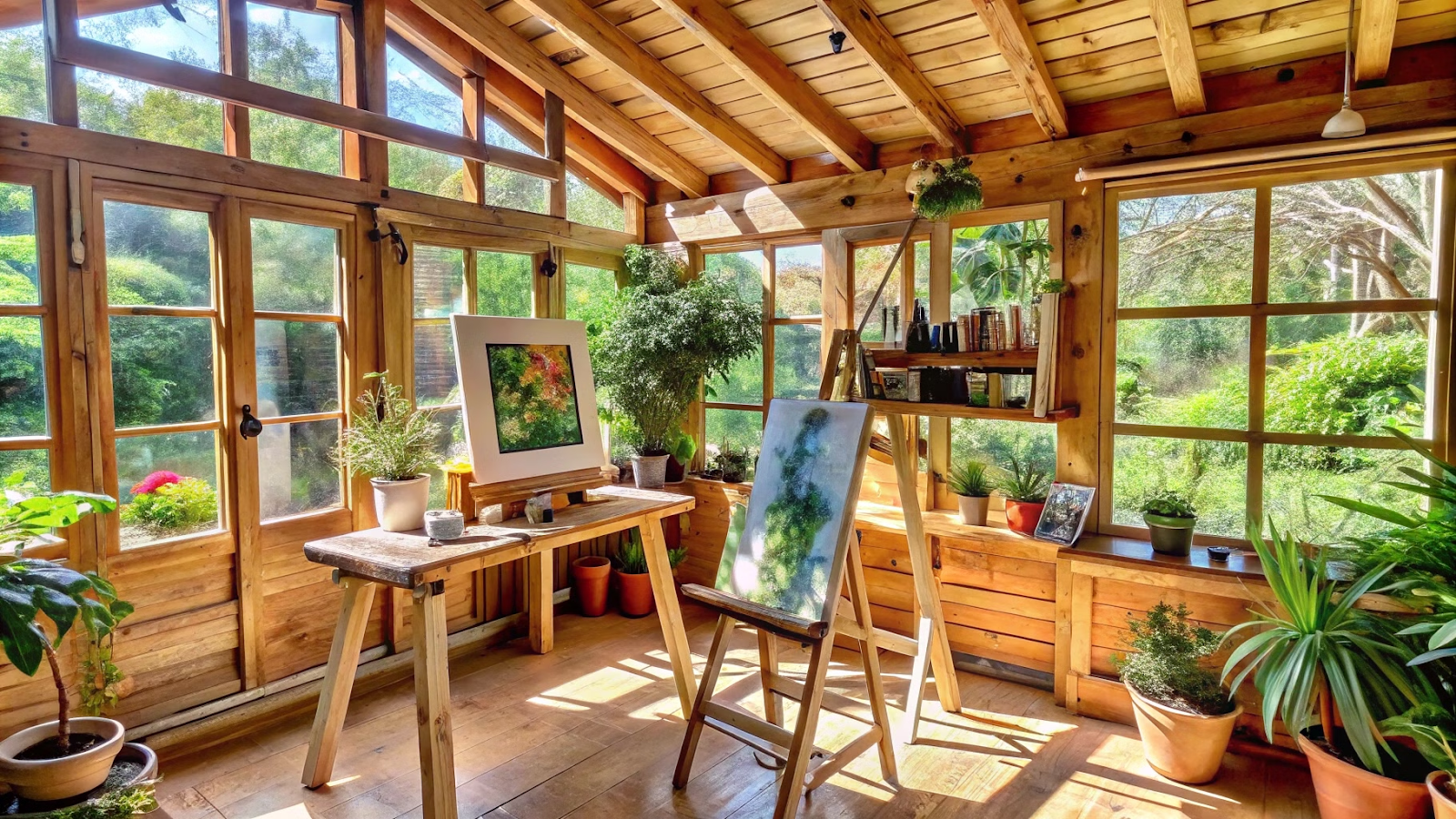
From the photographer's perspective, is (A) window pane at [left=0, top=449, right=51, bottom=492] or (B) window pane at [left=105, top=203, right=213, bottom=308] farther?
(B) window pane at [left=105, top=203, right=213, bottom=308]

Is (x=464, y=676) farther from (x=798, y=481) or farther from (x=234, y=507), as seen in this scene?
(x=798, y=481)

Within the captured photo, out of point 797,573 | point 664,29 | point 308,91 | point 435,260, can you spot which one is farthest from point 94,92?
point 797,573

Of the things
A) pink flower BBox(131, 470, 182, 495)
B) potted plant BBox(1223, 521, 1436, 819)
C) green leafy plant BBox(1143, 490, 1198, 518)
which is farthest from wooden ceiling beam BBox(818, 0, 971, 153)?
pink flower BBox(131, 470, 182, 495)

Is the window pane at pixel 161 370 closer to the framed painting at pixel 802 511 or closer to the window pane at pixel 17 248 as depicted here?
the window pane at pixel 17 248

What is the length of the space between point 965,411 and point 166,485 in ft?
9.53

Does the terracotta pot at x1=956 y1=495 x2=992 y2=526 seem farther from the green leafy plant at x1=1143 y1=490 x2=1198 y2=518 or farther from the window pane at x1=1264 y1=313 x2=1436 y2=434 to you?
the window pane at x1=1264 y1=313 x2=1436 y2=434

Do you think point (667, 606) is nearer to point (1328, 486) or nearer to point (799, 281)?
point (799, 281)

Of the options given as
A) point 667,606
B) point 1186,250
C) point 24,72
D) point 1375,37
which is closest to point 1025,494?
point 1186,250

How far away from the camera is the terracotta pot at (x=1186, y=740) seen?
2.53 meters

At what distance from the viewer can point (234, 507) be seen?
2.94 meters

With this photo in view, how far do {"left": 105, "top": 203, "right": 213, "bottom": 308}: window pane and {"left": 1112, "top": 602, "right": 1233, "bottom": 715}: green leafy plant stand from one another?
11.5 ft

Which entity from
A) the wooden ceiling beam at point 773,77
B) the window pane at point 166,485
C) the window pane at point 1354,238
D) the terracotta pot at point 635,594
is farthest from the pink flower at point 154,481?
the window pane at point 1354,238

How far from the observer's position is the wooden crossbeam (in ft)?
8.13

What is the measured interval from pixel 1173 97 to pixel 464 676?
3604mm
